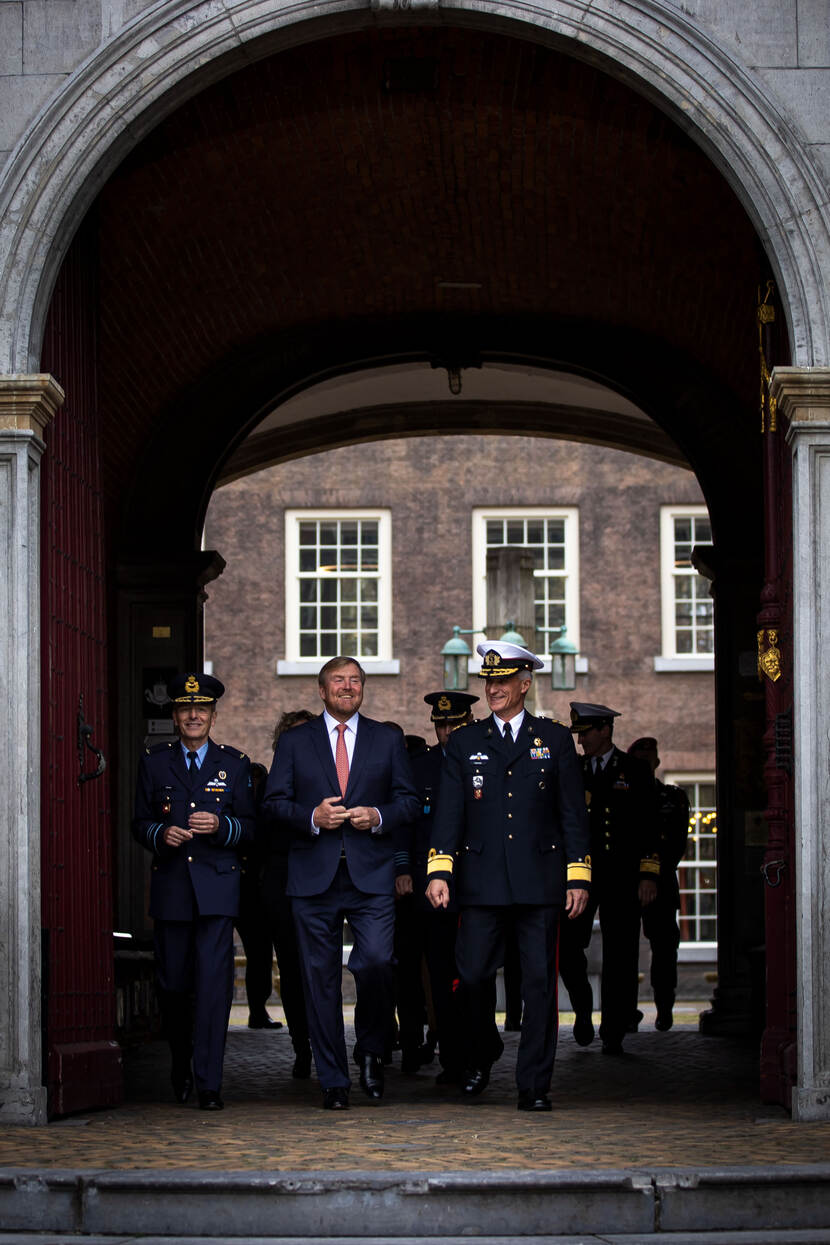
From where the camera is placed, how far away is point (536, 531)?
3331 cm

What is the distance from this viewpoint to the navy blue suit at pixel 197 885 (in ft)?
28.9

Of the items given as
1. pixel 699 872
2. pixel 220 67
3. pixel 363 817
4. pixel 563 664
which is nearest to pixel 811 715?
pixel 363 817

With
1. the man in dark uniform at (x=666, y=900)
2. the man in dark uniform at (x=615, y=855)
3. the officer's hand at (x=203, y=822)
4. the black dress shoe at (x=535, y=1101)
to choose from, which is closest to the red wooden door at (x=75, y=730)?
the officer's hand at (x=203, y=822)

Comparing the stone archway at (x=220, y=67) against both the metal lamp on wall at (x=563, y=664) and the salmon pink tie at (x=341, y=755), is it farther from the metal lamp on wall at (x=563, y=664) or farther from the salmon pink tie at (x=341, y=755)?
the metal lamp on wall at (x=563, y=664)

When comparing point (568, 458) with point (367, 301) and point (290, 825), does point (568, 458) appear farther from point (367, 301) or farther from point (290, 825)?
point (290, 825)

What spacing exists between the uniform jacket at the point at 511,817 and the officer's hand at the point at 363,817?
0.26 m

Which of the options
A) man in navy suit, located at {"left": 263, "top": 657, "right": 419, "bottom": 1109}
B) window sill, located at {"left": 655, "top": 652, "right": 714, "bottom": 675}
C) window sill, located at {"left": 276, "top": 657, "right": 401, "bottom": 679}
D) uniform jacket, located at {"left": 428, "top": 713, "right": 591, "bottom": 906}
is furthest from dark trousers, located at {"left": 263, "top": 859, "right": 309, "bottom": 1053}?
window sill, located at {"left": 655, "top": 652, "right": 714, "bottom": 675}

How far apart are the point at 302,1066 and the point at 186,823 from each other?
221 centimetres

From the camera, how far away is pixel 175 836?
8820 millimetres

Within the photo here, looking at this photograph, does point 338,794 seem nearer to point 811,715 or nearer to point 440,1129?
point 440,1129

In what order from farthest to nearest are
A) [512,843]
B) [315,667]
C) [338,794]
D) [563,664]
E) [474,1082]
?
[315,667]
[563,664]
[474,1082]
[338,794]
[512,843]

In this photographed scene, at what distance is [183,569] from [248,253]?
2755 millimetres

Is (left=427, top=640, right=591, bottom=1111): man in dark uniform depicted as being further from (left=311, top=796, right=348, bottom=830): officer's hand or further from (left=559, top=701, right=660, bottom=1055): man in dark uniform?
(left=559, top=701, right=660, bottom=1055): man in dark uniform

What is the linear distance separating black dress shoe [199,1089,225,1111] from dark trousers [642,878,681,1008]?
549 cm
